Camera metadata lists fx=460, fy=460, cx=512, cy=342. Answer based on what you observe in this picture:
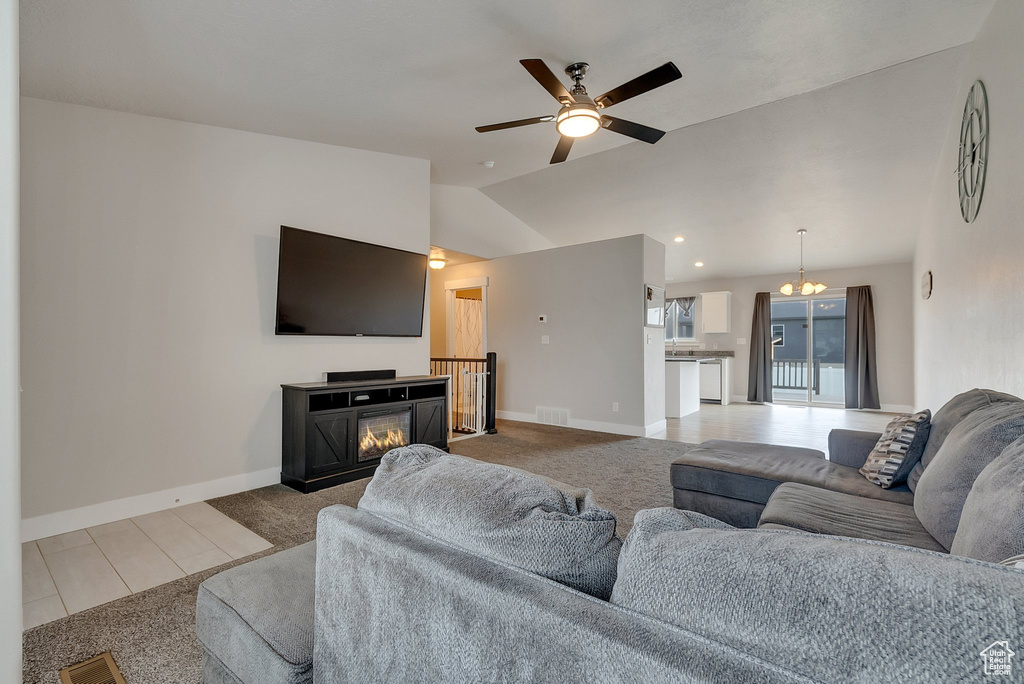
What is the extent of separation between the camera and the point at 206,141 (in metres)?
3.23

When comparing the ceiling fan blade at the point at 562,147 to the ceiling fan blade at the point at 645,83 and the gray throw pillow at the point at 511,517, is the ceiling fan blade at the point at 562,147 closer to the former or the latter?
the ceiling fan blade at the point at 645,83

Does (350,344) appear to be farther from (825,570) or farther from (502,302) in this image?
(825,570)

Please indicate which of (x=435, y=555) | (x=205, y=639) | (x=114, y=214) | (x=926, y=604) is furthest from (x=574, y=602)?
(x=114, y=214)

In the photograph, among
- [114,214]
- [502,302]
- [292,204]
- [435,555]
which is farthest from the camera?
[502,302]

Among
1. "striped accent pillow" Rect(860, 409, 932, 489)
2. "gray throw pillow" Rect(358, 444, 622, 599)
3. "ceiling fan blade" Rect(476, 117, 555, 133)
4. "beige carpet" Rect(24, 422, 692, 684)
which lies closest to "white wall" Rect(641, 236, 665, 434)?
"beige carpet" Rect(24, 422, 692, 684)

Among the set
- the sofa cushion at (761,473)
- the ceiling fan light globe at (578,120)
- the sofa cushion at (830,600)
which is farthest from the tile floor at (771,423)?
the sofa cushion at (830,600)

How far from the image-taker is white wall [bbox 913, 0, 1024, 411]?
2031 millimetres

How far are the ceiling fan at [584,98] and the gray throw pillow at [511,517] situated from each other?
228 centimetres

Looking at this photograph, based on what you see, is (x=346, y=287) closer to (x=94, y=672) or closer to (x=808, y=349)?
(x=94, y=672)

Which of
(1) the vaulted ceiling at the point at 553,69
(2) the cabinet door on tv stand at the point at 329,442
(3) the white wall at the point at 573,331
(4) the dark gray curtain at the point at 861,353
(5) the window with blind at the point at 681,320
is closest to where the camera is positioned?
(1) the vaulted ceiling at the point at 553,69

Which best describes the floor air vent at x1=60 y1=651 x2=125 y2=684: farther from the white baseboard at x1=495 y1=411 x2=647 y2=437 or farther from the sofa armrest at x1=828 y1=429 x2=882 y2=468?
the white baseboard at x1=495 y1=411 x2=647 y2=437

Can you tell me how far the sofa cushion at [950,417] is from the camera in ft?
5.87

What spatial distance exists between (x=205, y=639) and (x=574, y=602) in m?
1.13

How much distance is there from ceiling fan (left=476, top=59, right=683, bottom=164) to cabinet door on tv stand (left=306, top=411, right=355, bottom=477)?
2.35 m
